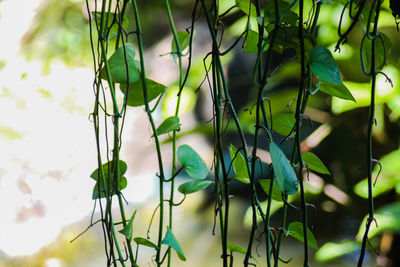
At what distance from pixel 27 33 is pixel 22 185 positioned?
0.49m

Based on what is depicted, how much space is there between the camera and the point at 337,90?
1.05ft

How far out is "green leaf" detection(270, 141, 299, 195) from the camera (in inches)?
11.0

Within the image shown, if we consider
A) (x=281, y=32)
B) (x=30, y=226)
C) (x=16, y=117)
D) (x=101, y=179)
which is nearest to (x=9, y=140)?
(x=16, y=117)

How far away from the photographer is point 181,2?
131cm

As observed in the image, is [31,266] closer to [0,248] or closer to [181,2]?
[0,248]

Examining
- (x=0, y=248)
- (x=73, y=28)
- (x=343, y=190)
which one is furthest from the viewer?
(x=73, y=28)

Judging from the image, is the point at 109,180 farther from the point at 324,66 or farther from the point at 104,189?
the point at 324,66

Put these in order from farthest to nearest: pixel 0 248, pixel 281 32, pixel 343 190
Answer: pixel 0 248 < pixel 343 190 < pixel 281 32

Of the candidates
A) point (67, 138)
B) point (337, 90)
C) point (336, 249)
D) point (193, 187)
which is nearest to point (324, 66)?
point (337, 90)

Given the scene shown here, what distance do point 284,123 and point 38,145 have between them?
3.75 feet

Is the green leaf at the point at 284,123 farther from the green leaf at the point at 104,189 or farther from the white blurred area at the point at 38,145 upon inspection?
the white blurred area at the point at 38,145

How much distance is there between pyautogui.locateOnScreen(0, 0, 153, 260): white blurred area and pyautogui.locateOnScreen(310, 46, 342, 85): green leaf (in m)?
1.13

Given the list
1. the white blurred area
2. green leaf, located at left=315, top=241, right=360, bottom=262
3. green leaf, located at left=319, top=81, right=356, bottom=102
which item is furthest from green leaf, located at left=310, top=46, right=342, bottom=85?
the white blurred area

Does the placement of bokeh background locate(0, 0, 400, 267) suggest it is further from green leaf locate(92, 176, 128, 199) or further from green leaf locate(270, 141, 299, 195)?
green leaf locate(270, 141, 299, 195)
